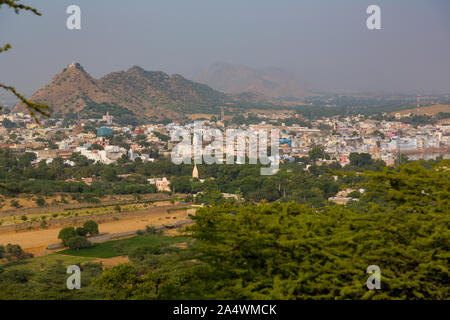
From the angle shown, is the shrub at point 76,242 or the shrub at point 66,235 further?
the shrub at point 66,235

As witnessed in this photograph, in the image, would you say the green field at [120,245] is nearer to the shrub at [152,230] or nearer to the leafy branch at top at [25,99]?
the shrub at [152,230]

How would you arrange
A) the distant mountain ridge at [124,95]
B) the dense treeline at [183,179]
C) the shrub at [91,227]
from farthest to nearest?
the distant mountain ridge at [124,95] < the dense treeline at [183,179] < the shrub at [91,227]

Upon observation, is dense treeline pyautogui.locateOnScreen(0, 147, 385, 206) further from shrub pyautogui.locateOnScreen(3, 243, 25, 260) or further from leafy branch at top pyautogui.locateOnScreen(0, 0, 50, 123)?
leafy branch at top pyautogui.locateOnScreen(0, 0, 50, 123)

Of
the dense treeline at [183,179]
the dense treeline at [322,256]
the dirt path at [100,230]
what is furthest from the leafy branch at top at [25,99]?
the dense treeline at [183,179]

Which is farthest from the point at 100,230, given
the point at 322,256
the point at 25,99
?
the point at 25,99

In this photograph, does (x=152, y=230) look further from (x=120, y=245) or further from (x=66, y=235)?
(x=66, y=235)

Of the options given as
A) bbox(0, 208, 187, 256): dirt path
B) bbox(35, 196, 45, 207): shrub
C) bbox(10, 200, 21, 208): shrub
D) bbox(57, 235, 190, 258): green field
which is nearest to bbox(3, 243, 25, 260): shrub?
bbox(0, 208, 187, 256): dirt path
